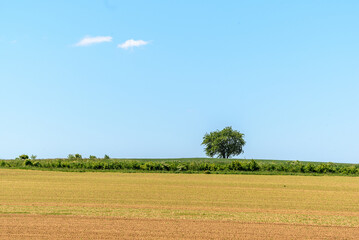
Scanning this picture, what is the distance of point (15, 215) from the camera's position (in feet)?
61.5

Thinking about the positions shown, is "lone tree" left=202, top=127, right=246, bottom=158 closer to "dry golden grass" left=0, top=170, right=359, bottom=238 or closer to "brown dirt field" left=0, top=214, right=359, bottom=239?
"dry golden grass" left=0, top=170, right=359, bottom=238

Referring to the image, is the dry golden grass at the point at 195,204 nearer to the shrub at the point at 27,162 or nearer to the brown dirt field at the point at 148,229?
the brown dirt field at the point at 148,229

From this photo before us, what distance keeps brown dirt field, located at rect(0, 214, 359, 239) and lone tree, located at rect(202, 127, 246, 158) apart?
71.0 metres

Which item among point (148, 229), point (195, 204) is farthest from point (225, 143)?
point (148, 229)

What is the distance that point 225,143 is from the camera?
88.5 meters

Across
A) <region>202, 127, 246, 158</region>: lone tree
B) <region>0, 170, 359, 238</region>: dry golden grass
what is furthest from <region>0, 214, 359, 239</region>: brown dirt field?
<region>202, 127, 246, 158</region>: lone tree

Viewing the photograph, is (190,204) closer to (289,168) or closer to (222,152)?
(289,168)

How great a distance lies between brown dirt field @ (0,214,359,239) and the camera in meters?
15.1

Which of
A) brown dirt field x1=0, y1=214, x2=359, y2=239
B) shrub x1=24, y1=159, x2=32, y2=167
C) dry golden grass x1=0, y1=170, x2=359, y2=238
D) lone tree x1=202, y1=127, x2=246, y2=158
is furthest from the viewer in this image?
lone tree x1=202, y1=127, x2=246, y2=158

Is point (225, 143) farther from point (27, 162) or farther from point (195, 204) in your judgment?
point (195, 204)

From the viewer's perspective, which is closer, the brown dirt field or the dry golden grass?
the brown dirt field

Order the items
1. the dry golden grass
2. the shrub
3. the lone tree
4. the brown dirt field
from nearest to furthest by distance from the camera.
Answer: the brown dirt field → the dry golden grass → the shrub → the lone tree

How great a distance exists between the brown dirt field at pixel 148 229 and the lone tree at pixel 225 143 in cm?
7102

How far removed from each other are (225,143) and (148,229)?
240 ft
